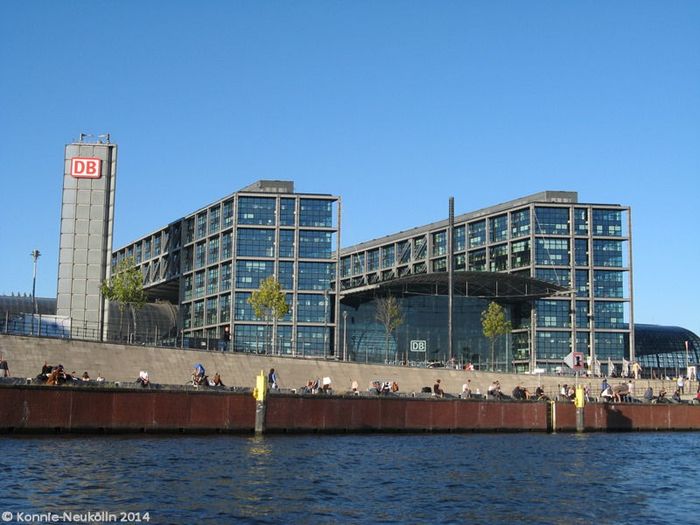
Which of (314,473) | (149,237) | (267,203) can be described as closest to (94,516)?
(314,473)

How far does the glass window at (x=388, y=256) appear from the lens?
638 ft

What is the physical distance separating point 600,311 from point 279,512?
446 feet

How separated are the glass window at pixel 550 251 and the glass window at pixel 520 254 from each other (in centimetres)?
189

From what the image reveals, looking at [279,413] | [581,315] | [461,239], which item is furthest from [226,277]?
[279,413]

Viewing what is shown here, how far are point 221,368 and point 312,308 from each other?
2648 inches

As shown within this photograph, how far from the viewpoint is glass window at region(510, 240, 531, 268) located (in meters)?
159

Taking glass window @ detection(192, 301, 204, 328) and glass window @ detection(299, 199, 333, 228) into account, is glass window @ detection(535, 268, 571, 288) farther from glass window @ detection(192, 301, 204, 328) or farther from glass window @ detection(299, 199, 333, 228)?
glass window @ detection(192, 301, 204, 328)

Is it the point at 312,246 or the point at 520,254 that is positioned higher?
the point at 520,254

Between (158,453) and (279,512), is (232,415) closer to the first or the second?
(158,453)

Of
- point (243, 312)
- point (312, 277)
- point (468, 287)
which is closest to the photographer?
point (468, 287)

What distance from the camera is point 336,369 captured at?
87.7 m

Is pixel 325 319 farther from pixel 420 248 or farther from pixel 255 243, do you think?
pixel 420 248

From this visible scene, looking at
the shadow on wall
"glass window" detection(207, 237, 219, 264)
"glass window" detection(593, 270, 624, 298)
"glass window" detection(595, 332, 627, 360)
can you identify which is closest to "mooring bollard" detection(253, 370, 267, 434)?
the shadow on wall

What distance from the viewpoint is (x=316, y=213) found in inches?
5846
